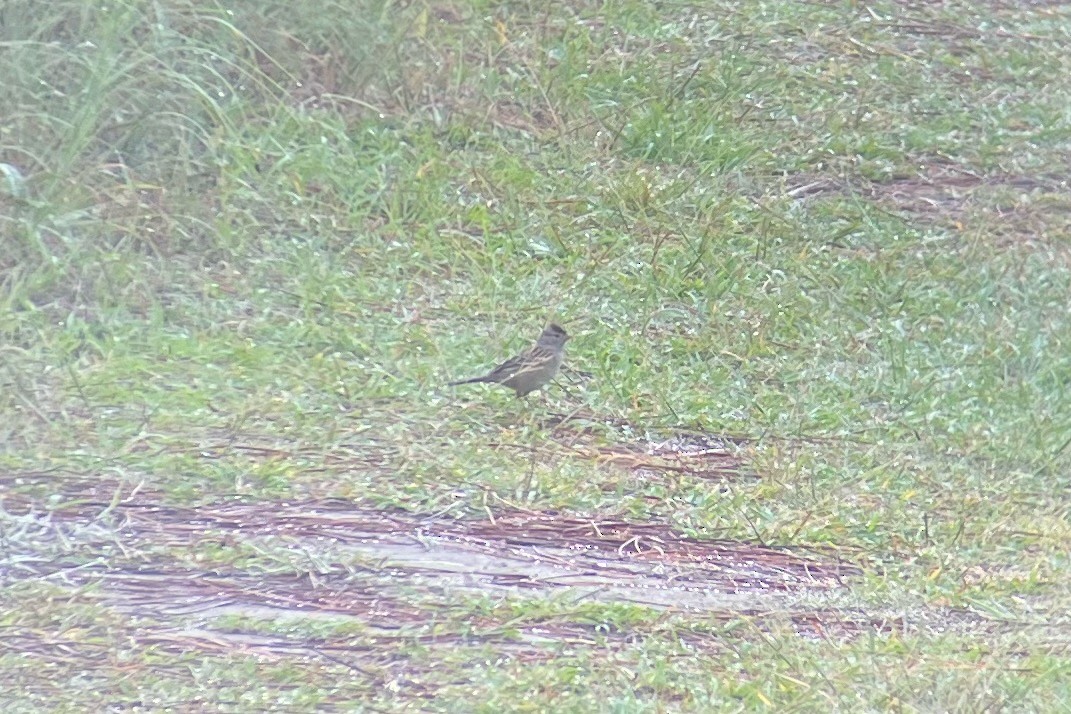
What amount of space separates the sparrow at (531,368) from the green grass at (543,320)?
0.09 metres

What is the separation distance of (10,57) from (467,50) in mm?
2592

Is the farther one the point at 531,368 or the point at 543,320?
the point at 543,320

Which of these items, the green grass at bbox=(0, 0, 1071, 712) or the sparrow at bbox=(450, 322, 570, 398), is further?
the sparrow at bbox=(450, 322, 570, 398)

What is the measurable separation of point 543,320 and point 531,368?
0.83 metres

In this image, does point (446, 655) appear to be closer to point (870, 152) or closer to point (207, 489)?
point (207, 489)

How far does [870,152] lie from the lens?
8625mm

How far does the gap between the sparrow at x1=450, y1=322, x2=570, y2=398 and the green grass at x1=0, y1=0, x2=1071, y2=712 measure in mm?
94

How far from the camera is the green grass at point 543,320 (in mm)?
4391

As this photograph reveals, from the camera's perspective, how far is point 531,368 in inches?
239

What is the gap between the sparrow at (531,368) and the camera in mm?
6074

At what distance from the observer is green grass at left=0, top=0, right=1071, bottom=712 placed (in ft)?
14.4

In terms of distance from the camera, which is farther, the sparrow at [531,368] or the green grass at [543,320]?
the sparrow at [531,368]

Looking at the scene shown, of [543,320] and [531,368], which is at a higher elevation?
[531,368]

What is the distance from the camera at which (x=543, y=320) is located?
22.6 feet
